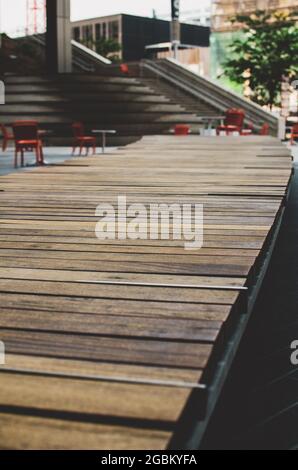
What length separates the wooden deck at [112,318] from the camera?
1.34 m

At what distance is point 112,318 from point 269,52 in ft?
73.7

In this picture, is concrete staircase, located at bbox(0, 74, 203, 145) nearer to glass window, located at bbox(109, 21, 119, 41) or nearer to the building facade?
the building facade

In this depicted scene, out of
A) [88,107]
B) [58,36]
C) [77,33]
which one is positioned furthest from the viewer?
[77,33]

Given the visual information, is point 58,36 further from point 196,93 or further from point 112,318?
point 112,318

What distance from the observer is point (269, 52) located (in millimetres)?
22844

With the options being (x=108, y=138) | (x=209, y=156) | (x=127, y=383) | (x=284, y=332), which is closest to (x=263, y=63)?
(x=108, y=138)

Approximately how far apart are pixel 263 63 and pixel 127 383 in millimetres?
22618

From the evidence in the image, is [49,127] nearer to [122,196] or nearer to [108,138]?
[108,138]

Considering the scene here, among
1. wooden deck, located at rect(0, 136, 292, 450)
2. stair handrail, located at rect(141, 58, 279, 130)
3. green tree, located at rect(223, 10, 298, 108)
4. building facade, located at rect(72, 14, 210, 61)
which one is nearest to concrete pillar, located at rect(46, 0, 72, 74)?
stair handrail, located at rect(141, 58, 279, 130)

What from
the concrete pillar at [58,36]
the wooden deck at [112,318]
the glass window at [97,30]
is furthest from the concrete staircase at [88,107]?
the glass window at [97,30]

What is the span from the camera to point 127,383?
148cm

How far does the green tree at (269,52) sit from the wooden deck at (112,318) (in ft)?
64.5

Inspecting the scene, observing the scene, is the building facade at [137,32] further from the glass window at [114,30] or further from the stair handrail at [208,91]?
the stair handrail at [208,91]

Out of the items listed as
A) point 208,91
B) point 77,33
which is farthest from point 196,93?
point 77,33
